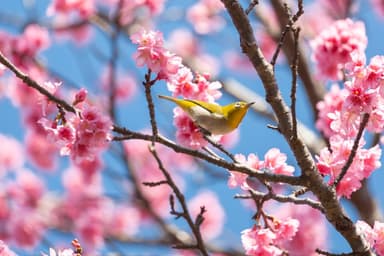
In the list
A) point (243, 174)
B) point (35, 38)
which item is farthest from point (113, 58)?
point (243, 174)

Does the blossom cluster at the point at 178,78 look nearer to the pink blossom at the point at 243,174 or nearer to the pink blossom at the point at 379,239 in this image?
the pink blossom at the point at 243,174

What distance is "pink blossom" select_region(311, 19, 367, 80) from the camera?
335 centimetres

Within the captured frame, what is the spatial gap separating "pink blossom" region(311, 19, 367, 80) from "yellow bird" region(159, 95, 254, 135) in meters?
0.99

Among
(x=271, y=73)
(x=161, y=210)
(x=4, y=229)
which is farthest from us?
(x=161, y=210)

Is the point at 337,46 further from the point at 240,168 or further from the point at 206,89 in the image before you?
the point at 240,168

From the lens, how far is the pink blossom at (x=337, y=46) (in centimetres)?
335

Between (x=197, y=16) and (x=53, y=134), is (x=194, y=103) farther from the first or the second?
(x=197, y=16)

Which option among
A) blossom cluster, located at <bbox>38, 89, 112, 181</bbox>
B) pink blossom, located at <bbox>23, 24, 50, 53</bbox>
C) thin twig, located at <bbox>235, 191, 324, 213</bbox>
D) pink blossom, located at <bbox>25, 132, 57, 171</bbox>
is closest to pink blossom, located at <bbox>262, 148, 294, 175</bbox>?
thin twig, located at <bbox>235, 191, 324, 213</bbox>

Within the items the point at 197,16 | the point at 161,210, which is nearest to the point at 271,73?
the point at 197,16

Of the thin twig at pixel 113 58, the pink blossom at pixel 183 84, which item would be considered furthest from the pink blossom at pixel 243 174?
the thin twig at pixel 113 58

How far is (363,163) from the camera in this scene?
264 centimetres

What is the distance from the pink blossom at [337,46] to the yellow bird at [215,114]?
0.99 m

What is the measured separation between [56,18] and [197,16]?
163cm

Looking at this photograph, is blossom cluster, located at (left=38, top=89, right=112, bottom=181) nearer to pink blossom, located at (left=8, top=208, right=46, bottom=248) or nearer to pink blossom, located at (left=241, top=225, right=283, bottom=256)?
pink blossom, located at (left=241, top=225, right=283, bottom=256)
